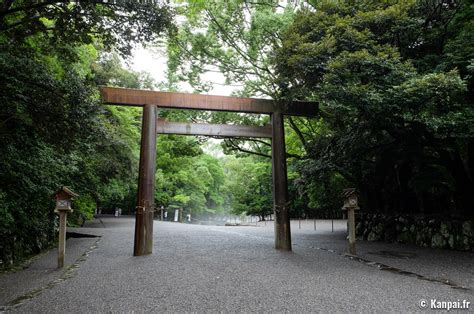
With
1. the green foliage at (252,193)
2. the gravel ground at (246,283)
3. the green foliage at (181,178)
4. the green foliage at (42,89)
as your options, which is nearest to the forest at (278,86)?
the green foliage at (42,89)

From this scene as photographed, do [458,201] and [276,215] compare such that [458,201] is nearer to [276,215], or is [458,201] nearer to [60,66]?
A: [276,215]

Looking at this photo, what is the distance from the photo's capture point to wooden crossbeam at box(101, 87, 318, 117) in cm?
808

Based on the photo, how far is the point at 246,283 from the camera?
488cm

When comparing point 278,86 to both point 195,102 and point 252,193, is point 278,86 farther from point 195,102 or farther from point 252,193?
point 252,193

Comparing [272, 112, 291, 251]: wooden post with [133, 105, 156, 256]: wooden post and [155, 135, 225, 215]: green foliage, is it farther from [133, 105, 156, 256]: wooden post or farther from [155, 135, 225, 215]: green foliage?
[155, 135, 225, 215]: green foliage

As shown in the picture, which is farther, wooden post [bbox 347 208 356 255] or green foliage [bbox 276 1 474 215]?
wooden post [bbox 347 208 356 255]

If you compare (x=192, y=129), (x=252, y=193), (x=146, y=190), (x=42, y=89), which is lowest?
(x=146, y=190)

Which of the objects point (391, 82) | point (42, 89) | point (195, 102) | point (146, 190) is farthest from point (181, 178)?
point (391, 82)

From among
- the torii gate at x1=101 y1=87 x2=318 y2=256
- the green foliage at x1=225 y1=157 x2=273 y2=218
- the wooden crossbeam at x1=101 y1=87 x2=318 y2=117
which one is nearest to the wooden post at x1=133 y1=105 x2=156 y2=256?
the torii gate at x1=101 y1=87 x2=318 y2=256

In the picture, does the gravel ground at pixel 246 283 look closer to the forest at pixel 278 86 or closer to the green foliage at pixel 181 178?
the forest at pixel 278 86

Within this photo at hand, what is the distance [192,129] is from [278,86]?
8.75 ft

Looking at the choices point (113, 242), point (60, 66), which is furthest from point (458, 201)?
point (60, 66)

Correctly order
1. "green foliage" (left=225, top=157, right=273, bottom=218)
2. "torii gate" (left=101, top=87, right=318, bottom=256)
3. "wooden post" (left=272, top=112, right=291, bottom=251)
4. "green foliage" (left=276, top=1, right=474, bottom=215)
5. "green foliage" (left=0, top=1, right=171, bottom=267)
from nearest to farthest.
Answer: "green foliage" (left=0, top=1, right=171, bottom=267), "green foliage" (left=276, top=1, right=474, bottom=215), "torii gate" (left=101, top=87, right=318, bottom=256), "wooden post" (left=272, top=112, right=291, bottom=251), "green foliage" (left=225, top=157, right=273, bottom=218)

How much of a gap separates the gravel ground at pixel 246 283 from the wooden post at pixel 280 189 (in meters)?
0.58
